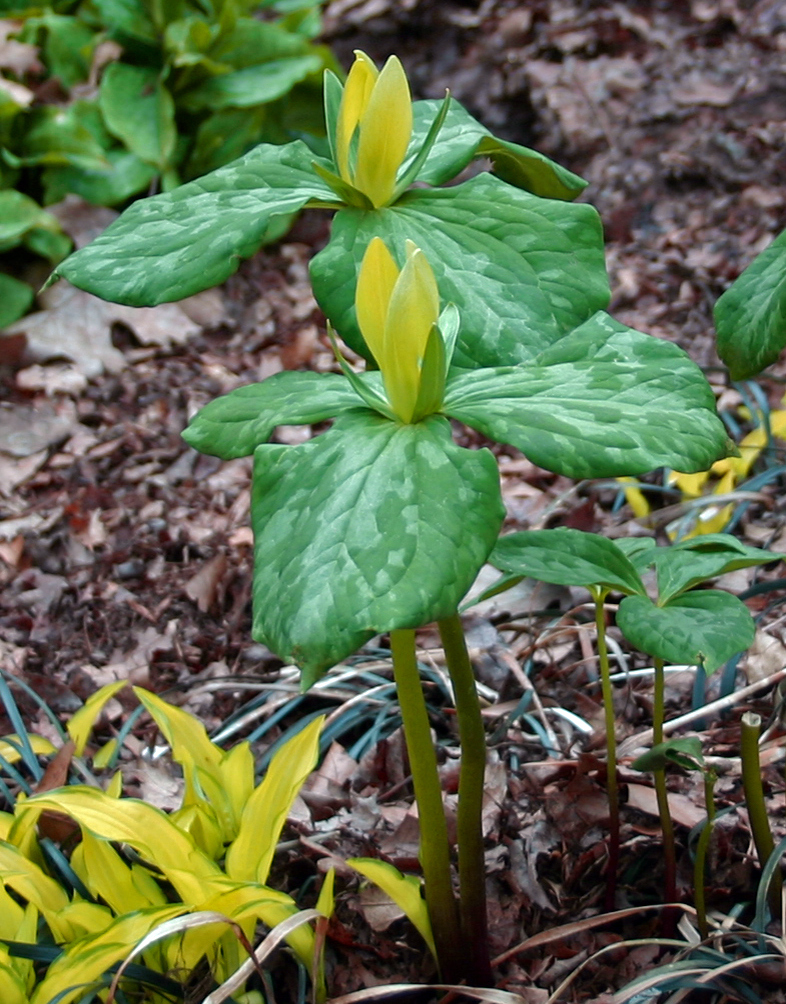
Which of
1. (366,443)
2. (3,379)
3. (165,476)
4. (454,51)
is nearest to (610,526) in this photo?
(165,476)

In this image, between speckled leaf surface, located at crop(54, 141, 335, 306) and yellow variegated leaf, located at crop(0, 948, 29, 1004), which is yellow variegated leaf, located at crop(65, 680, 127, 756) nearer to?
yellow variegated leaf, located at crop(0, 948, 29, 1004)

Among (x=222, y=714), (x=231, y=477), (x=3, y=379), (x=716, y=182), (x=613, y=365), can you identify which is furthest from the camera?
(x=716, y=182)

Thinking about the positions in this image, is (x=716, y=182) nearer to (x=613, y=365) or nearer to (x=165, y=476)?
(x=165, y=476)

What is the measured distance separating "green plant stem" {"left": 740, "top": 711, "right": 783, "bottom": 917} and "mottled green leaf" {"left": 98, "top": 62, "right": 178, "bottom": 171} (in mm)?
2190

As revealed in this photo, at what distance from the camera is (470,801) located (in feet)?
2.77

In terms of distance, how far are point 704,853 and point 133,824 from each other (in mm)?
559

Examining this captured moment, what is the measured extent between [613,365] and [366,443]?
0.64 ft

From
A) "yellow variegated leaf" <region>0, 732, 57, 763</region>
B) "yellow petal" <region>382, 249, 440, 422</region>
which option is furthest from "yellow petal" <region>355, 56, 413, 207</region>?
"yellow variegated leaf" <region>0, 732, 57, 763</region>

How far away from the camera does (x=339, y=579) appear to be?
0.59 m

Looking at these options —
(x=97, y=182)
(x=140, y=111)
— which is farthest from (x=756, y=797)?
(x=140, y=111)

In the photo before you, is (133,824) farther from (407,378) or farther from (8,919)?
(407,378)

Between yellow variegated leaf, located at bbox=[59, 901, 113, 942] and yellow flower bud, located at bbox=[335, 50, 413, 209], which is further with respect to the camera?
yellow variegated leaf, located at bbox=[59, 901, 113, 942]

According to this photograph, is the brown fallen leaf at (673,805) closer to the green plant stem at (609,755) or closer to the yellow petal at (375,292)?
the green plant stem at (609,755)

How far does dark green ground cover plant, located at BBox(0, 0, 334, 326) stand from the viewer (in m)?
2.46
